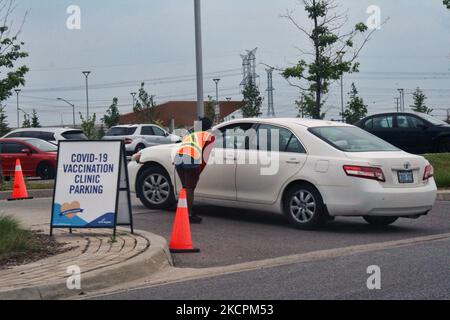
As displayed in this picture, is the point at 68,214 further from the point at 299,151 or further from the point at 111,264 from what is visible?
the point at 299,151

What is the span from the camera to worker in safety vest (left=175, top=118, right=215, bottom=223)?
10.8 meters

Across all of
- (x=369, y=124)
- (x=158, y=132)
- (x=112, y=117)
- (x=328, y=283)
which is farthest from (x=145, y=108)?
(x=328, y=283)

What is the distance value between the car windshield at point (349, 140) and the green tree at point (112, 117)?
54.1 meters

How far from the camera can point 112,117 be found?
64500 millimetres

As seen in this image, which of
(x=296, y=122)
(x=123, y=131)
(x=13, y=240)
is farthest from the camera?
(x=123, y=131)

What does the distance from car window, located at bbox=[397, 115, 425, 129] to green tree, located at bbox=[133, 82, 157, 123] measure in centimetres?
3918

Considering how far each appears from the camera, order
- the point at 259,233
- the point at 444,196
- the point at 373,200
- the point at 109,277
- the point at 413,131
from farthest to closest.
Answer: the point at 413,131, the point at 444,196, the point at 259,233, the point at 373,200, the point at 109,277

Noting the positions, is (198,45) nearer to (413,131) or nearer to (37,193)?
(37,193)

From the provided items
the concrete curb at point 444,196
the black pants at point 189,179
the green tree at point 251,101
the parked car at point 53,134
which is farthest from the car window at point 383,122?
the green tree at point 251,101

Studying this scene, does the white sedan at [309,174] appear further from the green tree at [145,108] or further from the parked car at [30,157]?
the green tree at [145,108]

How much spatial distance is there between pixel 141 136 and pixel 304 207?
24.4 metres

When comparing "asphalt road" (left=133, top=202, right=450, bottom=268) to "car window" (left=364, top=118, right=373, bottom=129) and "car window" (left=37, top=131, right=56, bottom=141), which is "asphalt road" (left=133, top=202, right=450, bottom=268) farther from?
"car window" (left=37, top=131, right=56, bottom=141)

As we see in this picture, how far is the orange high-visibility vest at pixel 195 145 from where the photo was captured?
1085 centimetres
